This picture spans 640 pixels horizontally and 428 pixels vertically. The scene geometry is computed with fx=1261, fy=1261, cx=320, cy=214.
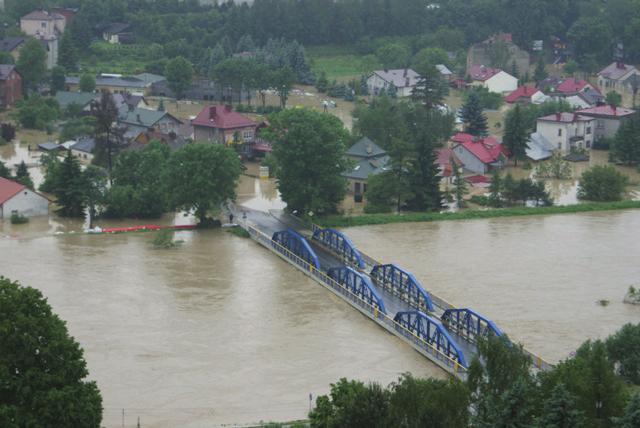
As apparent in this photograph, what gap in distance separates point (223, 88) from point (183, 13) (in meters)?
16.2

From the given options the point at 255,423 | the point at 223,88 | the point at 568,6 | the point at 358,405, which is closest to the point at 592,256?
the point at 255,423

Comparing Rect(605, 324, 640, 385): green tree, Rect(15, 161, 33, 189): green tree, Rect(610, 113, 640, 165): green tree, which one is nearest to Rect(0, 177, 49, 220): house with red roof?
Rect(15, 161, 33, 189): green tree

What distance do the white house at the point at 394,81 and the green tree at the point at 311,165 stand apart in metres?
18.5

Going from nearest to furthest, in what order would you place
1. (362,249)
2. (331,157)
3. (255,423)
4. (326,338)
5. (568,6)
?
1. (255,423)
2. (326,338)
3. (362,249)
4. (331,157)
5. (568,6)

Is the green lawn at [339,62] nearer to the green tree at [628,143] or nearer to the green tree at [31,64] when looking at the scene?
the green tree at [31,64]

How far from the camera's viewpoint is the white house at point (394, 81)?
48.7 meters

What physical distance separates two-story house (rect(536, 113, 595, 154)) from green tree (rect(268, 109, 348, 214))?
11.8 meters

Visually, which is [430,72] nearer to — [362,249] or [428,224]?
[428,224]

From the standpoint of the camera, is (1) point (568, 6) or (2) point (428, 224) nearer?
(2) point (428, 224)

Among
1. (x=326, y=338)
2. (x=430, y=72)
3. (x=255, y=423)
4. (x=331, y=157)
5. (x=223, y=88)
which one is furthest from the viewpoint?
(x=223, y=88)

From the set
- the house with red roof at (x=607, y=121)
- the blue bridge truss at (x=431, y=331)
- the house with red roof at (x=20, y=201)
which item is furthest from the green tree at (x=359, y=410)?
the house with red roof at (x=607, y=121)

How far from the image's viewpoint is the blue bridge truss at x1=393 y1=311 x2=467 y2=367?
66.3 feet

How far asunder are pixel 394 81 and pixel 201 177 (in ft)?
70.0

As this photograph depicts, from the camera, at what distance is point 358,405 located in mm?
14734
